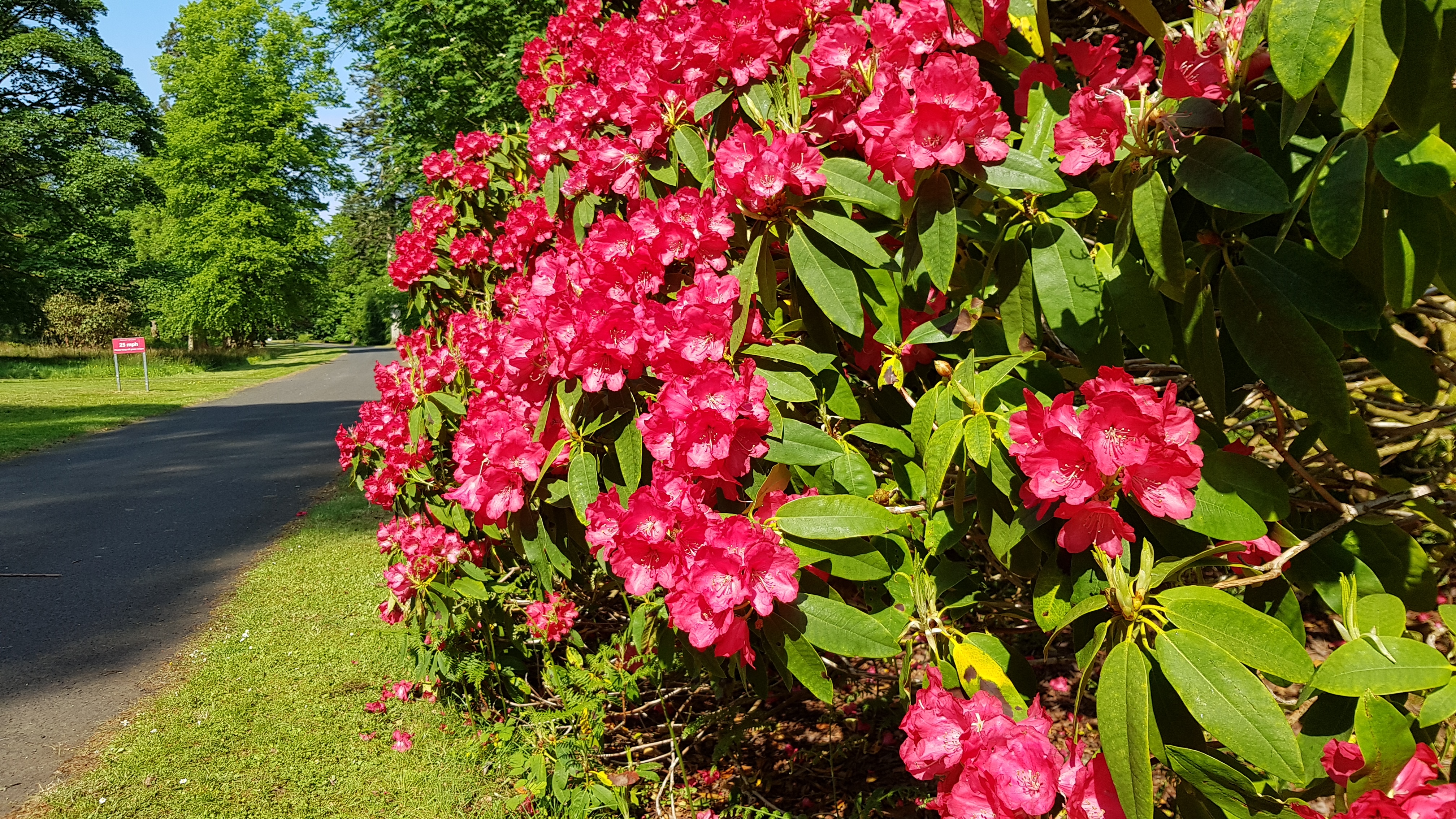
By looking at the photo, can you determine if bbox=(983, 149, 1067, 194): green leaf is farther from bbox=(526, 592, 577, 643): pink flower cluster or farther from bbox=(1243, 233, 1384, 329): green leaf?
bbox=(526, 592, 577, 643): pink flower cluster

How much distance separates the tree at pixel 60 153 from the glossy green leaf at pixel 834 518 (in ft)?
84.9

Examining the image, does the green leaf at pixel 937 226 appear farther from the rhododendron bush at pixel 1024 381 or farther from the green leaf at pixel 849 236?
the green leaf at pixel 849 236

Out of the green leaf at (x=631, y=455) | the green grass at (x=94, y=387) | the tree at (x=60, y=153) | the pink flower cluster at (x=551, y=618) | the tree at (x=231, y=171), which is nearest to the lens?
the green leaf at (x=631, y=455)

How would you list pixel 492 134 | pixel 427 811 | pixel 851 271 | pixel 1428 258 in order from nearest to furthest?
pixel 1428 258 < pixel 851 271 < pixel 427 811 < pixel 492 134

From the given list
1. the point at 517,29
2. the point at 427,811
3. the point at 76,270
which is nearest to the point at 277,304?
the point at 76,270

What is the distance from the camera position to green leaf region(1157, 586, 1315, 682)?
858mm

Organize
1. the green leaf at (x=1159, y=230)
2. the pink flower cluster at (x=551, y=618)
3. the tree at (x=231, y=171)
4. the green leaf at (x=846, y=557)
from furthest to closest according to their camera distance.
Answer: the tree at (x=231, y=171)
the pink flower cluster at (x=551, y=618)
the green leaf at (x=846, y=557)
the green leaf at (x=1159, y=230)

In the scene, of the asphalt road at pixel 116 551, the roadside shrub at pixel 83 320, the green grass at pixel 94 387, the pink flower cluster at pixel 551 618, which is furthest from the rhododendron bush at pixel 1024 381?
the roadside shrub at pixel 83 320

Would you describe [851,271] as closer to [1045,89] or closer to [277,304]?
[1045,89]

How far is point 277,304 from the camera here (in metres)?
25.2

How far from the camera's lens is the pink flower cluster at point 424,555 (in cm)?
296

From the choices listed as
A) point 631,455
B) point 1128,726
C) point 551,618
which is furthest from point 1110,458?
point 551,618

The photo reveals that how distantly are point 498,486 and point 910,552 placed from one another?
0.87 m

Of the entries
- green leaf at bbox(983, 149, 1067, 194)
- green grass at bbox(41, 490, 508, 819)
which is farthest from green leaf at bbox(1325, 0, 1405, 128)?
green grass at bbox(41, 490, 508, 819)
